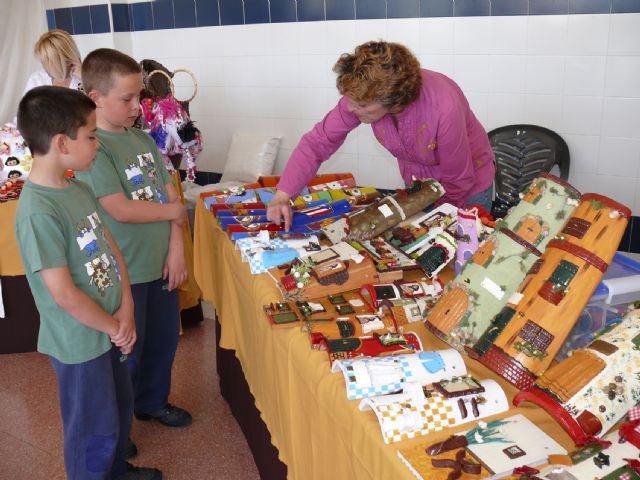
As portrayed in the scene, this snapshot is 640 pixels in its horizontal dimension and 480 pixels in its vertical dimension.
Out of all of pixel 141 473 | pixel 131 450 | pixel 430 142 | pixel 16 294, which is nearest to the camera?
pixel 430 142

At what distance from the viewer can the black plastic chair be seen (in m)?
3.31

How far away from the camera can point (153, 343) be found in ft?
8.31

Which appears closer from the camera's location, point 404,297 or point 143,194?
point 404,297

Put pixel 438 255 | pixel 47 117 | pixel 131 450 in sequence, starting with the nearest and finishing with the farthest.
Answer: pixel 47 117, pixel 438 255, pixel 131 450

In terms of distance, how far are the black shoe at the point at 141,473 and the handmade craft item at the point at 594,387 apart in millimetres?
1657

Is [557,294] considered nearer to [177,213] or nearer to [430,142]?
[430,142]

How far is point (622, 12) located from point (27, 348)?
140 inches

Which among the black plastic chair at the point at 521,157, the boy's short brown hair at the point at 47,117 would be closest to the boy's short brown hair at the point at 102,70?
the boy's short brown hair at the point at 47,117

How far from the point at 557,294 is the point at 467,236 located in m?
0.44

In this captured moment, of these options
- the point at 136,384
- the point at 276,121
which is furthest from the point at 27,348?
the point at 276,121

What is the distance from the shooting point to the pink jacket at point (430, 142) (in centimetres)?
207

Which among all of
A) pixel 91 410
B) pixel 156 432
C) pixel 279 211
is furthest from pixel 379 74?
pixel 156 432

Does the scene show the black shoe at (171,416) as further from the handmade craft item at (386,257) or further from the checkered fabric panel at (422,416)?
the checkered fabric panel at (422,416)

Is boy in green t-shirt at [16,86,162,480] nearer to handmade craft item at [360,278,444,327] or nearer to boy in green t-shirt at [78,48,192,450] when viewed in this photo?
boy in green t-shirt at [78,48,192,450]
